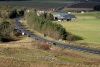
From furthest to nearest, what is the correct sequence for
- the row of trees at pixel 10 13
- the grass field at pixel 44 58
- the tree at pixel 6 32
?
the row of trees at pixel 10 13 < the tree at pixel 6 32 < the grass field at pixel 44 58

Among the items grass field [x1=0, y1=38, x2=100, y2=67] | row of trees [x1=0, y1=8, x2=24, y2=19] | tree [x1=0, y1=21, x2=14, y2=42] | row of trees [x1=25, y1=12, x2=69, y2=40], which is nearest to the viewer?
grass field [x1=0, y1=38, x2=100, y2=67]

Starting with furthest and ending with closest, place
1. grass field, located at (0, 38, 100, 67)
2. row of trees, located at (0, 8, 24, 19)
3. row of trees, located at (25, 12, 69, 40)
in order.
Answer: row of trees, located at (0, 8, 24, 19) → row of trees, located at (25, 12, 69, 40) → grass field, located at (0, 38, 100, 67)

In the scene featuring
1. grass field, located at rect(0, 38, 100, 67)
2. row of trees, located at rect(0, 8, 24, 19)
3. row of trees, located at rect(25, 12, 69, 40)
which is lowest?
row of trees, located at rect(0, 8, 24, 19)

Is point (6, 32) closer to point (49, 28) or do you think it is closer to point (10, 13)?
point (49, 28)

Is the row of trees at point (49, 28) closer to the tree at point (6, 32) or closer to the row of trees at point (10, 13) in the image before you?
the tree at point (6, 32)

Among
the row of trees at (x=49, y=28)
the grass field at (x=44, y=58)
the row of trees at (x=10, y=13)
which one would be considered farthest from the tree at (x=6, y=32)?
the row of trees at (x=10, y=13)

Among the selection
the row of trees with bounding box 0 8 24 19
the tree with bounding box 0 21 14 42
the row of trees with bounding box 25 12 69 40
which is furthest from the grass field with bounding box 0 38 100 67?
the row of trees with bounding box 0 8 24 19

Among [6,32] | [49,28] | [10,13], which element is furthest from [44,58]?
[10,13]

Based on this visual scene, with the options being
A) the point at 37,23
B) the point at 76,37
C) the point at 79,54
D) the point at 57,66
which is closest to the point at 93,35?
the point at 76,37

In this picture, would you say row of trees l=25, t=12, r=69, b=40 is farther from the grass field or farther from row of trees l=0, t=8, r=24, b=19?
row of trees l=0, t=8, r=24, b=19

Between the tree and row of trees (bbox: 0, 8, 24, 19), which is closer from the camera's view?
the tree

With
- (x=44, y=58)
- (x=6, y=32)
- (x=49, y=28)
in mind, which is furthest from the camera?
(x=49, y=28)
